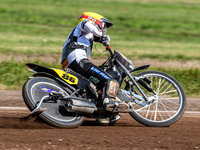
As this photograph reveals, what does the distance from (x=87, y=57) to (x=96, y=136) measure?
142 centimetres

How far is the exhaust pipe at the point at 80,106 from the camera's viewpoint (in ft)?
18.8

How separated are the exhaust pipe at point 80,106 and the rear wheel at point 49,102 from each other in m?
0.20

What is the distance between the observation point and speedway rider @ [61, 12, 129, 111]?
594 centimetres

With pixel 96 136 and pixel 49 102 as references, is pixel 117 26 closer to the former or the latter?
pixel 49 102

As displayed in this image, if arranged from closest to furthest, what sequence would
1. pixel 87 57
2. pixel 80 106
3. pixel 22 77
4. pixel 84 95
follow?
pixel 80 106, pixel 84 95, pixel 87 57, pixel 22 77

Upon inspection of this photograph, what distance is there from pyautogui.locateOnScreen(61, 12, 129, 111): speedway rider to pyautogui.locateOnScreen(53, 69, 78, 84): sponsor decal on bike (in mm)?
130

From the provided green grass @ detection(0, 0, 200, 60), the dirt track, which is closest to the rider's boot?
the dirt track

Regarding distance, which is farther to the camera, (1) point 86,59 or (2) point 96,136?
(1) point 86,59

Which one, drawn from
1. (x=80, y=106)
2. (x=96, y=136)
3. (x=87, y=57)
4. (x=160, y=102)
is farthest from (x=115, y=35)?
(x=96, y=136)

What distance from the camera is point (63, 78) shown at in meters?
5.97

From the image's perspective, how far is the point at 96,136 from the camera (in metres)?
5.31

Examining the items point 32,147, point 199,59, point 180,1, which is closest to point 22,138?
point 32,147

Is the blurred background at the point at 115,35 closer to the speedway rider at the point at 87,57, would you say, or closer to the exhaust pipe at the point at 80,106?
the speedway rider at the point at 87,57

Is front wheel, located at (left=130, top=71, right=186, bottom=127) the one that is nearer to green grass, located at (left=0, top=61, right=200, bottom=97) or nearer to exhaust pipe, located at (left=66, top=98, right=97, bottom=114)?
exhaust pipe, located at (left=66, top=98, right=97, bottom=114)
